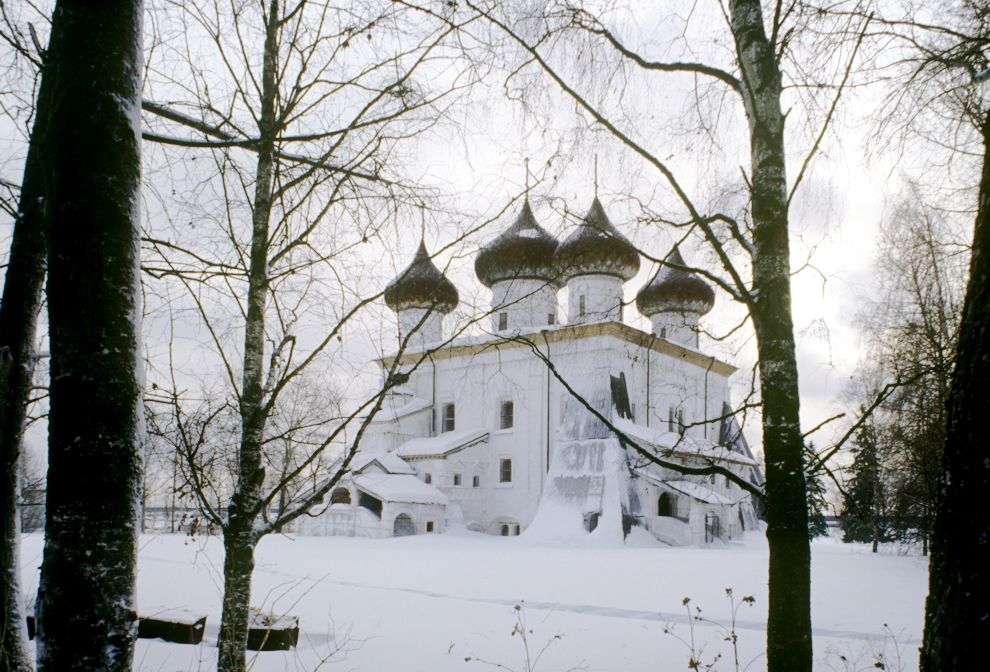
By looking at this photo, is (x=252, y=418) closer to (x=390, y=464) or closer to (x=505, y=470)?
(x=390, y=464)

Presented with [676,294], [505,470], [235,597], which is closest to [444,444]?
[505,470]

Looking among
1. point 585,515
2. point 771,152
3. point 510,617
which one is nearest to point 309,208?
point 771,152

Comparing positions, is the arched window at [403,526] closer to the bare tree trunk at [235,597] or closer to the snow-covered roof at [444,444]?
the snow-covered roof at [444,444]

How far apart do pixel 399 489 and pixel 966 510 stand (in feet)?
90.7

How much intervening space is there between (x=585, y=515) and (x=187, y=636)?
64.0 feet

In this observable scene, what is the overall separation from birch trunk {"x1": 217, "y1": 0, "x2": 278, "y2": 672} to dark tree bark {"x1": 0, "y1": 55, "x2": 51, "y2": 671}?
1.11 metres

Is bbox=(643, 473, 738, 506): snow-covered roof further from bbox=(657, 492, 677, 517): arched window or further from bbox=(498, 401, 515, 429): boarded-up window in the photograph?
bbox=(498, 401, 515, 429): boarded-up window

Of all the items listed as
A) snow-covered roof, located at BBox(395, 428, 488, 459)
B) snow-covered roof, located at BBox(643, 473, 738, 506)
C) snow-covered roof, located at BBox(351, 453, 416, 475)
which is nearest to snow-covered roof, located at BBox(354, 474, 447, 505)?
snow-covered roof, located at BBox(351, 453, 416, 475)

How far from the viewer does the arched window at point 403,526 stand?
28438 millimetres

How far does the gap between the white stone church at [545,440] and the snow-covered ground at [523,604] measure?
6.56 m

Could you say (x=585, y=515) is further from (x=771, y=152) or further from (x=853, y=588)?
(x=771, y=152)

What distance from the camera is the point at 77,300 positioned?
82.1 inches

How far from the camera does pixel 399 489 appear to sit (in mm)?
28953

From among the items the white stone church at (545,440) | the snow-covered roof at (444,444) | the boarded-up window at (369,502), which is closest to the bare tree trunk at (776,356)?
the white stone church at (545,440)
